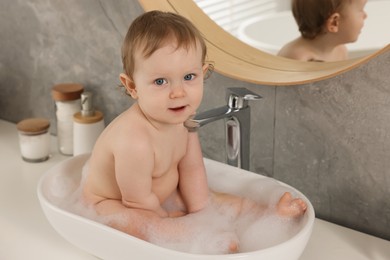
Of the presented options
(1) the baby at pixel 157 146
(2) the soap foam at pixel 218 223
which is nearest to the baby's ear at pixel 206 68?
(1) the baby at pixel 157 146

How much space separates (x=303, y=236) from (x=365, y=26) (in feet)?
1.21

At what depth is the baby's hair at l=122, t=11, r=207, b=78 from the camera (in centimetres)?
106

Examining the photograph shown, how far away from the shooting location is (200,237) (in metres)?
1.13

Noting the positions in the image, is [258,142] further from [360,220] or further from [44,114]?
[44,114]

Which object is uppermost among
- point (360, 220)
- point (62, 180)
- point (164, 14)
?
point (164, 14)

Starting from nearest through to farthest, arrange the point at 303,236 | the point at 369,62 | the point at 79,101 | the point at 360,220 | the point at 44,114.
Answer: the point at 303,236
the point at 369,62
the point at 360,220
the point at 79,101
the point at 44,114

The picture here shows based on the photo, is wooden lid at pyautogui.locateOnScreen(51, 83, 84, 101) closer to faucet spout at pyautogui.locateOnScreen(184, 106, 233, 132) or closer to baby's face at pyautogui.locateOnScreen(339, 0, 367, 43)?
faucet spout at pyautogui.locateOnScreen(184, 106, 233, 132)

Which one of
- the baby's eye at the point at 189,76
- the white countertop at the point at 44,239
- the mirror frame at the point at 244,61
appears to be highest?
the baby's eye at the point at 189,76

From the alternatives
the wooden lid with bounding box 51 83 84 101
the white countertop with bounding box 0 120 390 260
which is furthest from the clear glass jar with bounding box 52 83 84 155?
the white countertop with bounding box 0 120 390 260

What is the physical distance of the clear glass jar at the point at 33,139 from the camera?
5.11 ft

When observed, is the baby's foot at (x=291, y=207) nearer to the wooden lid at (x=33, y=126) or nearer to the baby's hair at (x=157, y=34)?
the baby's hair at (x=157, y=34)

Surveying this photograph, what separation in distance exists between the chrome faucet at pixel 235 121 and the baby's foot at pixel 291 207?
17 cm

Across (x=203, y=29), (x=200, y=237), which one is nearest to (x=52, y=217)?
(x=200, y=237)

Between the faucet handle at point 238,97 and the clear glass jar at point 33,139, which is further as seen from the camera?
the clear glass jar at point 33,139
